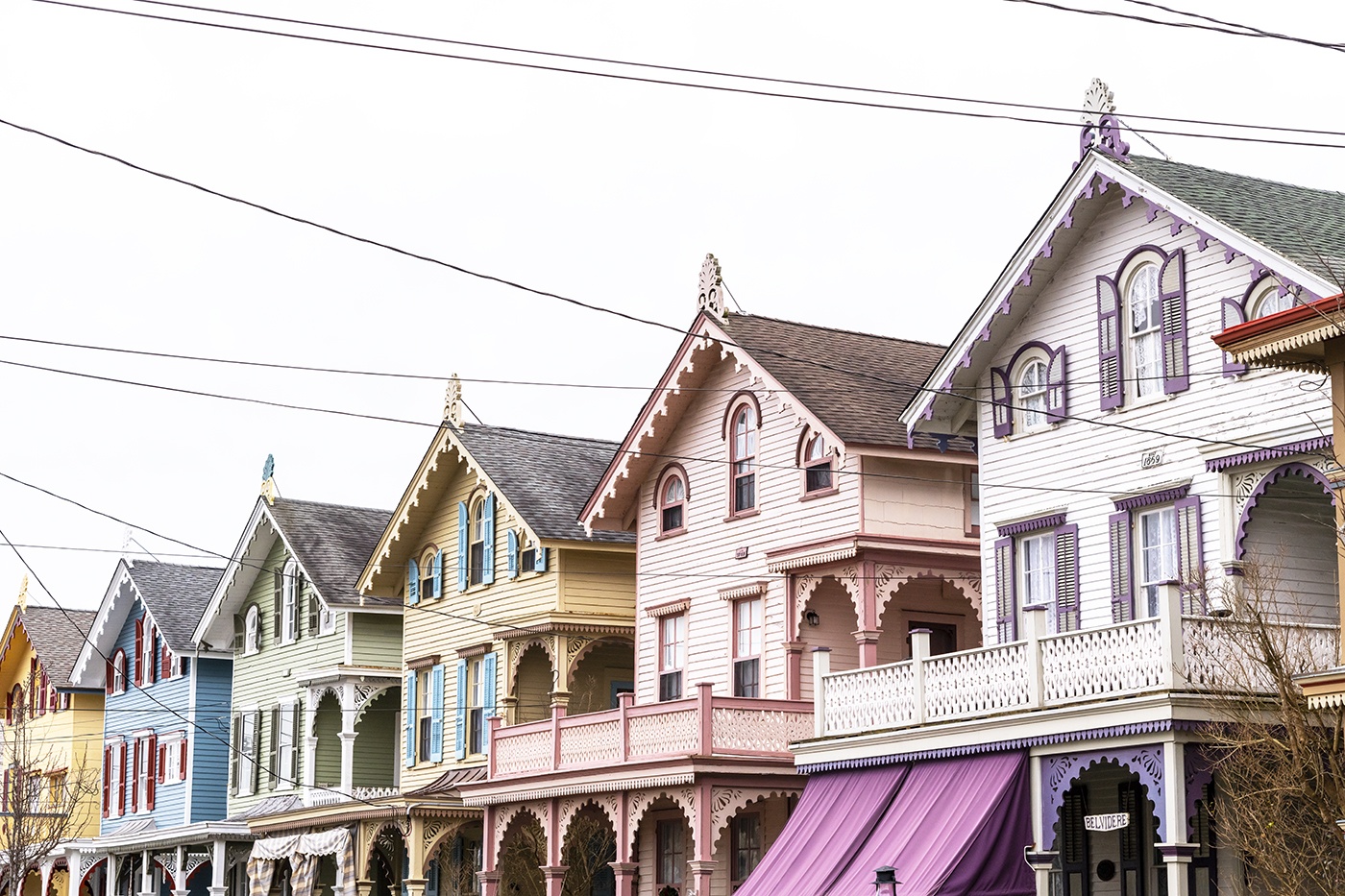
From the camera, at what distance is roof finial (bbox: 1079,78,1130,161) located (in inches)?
1126

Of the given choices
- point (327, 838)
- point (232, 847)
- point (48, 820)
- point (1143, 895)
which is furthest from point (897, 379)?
point (48, 820)

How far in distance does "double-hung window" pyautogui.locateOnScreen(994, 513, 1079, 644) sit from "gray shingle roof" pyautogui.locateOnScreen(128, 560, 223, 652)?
2922 cm

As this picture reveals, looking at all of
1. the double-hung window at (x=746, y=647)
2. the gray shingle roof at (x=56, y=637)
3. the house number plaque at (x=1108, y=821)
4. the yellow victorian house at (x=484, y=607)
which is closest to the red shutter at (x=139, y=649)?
the gray shingle roof at (x=56, y=637)

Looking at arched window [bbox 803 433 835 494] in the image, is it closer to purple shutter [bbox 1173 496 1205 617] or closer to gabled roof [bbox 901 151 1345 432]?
gabled roof [bbox 901 151 1345 432]

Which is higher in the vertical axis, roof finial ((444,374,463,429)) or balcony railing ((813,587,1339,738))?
roof finial ((444,374,463,429))

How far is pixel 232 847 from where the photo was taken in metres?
52.2

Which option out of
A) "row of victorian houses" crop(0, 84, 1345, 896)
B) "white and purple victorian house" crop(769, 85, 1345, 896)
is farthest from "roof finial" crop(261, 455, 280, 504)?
"white and purple victorian house" crop(769, 85, 1345, 896)

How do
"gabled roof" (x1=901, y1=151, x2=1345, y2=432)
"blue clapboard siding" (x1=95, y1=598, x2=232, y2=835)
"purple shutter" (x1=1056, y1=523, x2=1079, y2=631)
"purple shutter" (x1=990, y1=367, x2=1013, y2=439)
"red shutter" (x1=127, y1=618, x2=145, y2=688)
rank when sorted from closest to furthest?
"gabled roof" (x1=901, y1=151, x2=1345, y2=432)
"purple shutter" (x1=1056, y1=523, x2=1079, y2=631)
"purple shutter" (x1=990, y1=367, x2=1013, y2=439)
"blue clapboard siding" (x1=95, y1=598, x2=232, y2=835)
"red shutter" (x1=127, y1=618, x2=145, y2=688)

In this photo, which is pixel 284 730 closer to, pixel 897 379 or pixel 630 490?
pixel 630 490

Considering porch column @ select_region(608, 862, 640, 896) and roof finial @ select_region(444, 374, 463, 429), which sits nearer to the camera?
porch column @ select_region(608, 862, 640, 896)

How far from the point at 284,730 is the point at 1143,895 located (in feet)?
88.0

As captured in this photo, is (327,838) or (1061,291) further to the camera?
(327,838)

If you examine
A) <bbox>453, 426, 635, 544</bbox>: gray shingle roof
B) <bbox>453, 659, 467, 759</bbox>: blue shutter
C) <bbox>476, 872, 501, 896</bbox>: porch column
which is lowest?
<bbox>476, 872, 501, 896</bbox>: porch column

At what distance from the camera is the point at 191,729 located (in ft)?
180
